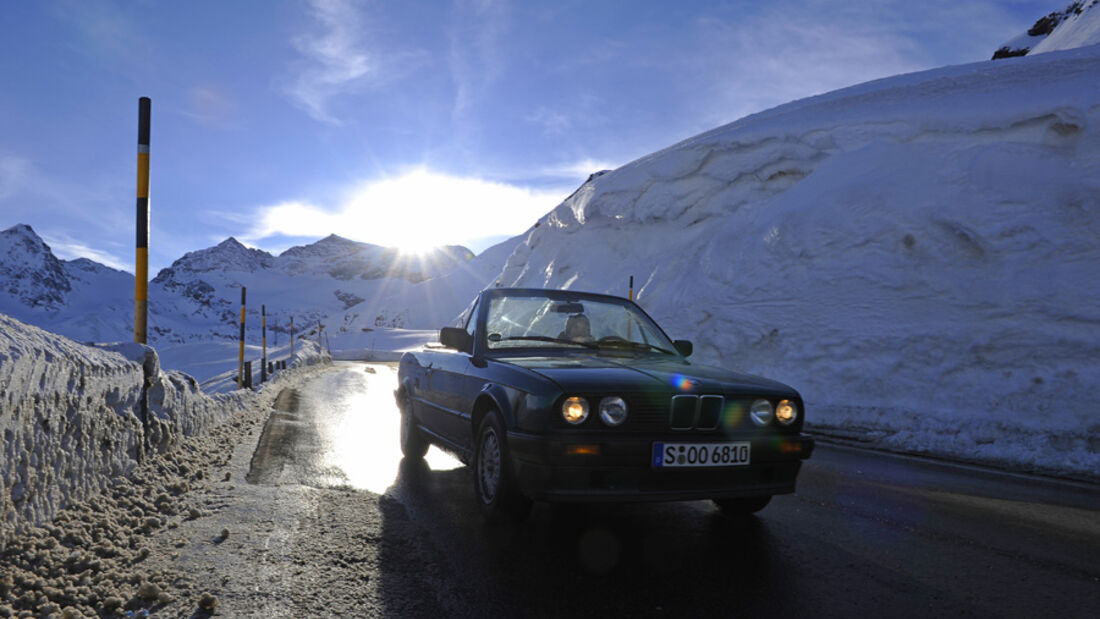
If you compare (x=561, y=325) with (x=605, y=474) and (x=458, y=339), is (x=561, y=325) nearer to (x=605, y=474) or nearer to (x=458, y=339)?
(x=458, y=339)

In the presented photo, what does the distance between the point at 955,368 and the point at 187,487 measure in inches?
394

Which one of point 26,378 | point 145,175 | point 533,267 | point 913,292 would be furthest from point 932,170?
point 533,267

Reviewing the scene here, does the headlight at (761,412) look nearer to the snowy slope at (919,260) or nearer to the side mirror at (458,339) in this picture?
the side mirror at (458,339)

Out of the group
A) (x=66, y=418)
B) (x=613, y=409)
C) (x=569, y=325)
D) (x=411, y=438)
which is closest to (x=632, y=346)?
(x=569, y=325)

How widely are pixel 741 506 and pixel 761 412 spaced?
77 centimetres

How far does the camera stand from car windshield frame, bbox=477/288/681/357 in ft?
14.2

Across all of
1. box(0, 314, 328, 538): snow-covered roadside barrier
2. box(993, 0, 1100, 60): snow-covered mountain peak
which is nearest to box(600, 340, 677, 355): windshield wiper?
box(0, 314, 328, 538): snow-covered roadside barrier

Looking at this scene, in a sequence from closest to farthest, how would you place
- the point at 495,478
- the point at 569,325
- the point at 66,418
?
the point at 66,418 < the point at 495,478 < the point at 569,325

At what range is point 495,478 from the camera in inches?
140

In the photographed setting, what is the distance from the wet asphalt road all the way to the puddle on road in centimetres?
4

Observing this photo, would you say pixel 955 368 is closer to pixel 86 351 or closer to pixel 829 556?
pixel 829 556

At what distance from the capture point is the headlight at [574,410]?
10.1 feet

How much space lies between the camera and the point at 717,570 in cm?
288

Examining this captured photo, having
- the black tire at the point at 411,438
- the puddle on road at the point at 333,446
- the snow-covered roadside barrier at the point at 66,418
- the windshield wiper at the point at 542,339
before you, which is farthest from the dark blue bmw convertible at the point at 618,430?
the snow-covered roadside barrier at the point at 66,418
